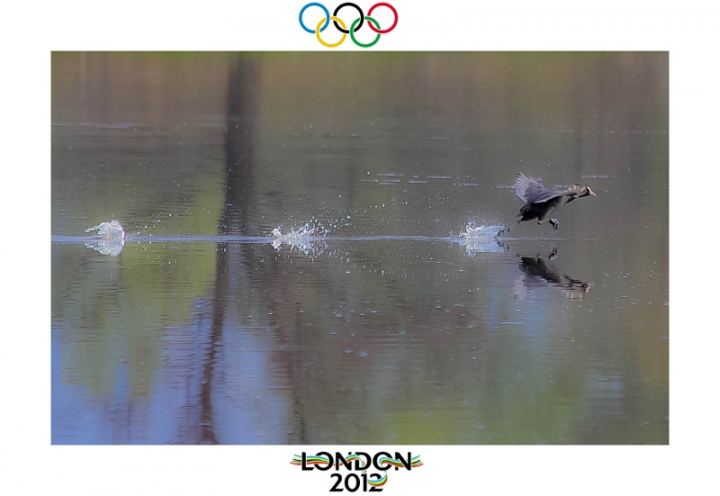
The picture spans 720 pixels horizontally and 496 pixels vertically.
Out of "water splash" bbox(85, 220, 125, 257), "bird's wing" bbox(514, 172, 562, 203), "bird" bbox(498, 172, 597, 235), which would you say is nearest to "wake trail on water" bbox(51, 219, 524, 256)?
"water splash" bbox(85, 220, 125, 257)

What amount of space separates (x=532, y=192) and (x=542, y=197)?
12 centimetres

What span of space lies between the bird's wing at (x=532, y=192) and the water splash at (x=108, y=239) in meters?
3.88

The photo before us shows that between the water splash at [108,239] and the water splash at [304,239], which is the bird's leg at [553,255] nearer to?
the water splash at [304,239]

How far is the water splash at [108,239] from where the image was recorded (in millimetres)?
8822

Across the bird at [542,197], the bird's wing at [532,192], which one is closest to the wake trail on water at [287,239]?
the bird at [542,197]

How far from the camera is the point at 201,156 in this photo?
39.4ft

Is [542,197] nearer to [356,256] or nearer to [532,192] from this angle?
[532,192]

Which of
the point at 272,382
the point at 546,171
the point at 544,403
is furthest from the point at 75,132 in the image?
the point at 544,403

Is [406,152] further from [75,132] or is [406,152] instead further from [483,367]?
[483,367]

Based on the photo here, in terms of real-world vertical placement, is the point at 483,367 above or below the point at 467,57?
below

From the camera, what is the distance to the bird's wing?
891 cm

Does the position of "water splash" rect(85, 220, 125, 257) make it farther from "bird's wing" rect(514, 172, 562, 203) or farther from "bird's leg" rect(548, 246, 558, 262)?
"bird's leg" rect(548, 246, 558, 262)

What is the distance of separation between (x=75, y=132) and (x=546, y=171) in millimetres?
6114

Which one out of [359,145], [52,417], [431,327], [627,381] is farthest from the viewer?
[359,145]
